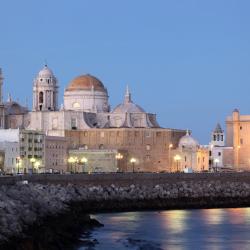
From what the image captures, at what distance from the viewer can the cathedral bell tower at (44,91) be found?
95.1 metres

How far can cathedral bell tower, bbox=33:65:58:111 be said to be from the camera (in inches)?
3745

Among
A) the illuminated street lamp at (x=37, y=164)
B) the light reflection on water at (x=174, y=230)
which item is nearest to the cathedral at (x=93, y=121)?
the illuminated street lamp at (x=37, y=164)

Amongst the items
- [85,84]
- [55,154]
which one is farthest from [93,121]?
[55,154]

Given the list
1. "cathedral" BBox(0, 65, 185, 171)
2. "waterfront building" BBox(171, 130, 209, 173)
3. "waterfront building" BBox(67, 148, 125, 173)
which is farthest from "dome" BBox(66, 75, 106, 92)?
"waterfront building" BBox(171, 130, 209, 173)

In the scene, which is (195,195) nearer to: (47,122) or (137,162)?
(137,162)

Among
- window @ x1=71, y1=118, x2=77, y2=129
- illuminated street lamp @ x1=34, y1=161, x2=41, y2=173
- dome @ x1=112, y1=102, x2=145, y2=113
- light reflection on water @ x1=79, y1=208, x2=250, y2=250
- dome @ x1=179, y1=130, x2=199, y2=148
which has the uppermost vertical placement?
dome @ x1=112, y1=102, x2=145, y2=113

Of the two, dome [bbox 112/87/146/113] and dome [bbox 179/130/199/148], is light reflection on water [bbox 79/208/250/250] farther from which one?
dome [bbox 112/87/146/113]

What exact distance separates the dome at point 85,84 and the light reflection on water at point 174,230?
135 ft

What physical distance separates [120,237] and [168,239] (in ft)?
6.60

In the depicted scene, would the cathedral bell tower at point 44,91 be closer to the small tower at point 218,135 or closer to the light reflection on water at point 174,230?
the small tower at point 218,135

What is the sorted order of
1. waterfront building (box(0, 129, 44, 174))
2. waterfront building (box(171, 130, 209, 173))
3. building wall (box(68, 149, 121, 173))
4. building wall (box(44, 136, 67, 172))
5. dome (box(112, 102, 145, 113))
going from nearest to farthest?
waterfront building (box(0, 129, 44, 174)) < building wall (box(44, 136, 67, 172)) < building wall (box(68, 149, 121, 173)) < waterfront building (box(171, 130, 209, 173)) < dome (box(112, 102, 145, 113))

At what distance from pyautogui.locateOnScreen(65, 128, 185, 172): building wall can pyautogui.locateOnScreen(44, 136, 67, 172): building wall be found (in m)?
3.08

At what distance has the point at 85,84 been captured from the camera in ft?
321

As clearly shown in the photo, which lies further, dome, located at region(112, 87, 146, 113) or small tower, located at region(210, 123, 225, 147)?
small tower, located at region(210, 123, 225, 147)
